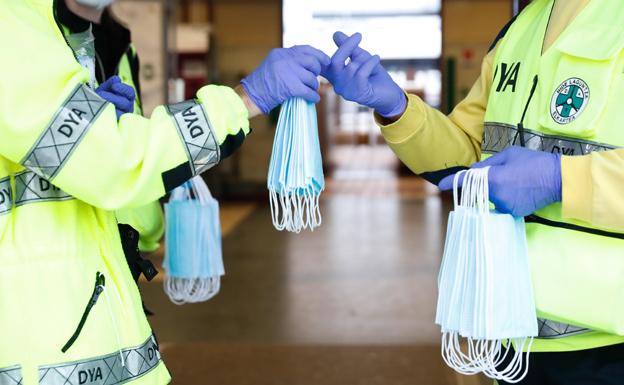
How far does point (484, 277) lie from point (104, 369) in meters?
0.71

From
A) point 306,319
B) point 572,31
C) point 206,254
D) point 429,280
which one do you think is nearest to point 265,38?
point 429,280

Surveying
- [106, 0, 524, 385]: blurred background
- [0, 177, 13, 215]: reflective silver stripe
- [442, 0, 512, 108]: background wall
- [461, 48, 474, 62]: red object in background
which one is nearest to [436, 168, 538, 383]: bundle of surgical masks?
[0, 177, 13, 215]: reflective silver stripe

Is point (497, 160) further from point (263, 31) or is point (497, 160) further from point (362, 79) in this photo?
point (263, 31)

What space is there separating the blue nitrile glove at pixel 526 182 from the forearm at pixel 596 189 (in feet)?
0.08

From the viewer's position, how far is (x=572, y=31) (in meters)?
1.49

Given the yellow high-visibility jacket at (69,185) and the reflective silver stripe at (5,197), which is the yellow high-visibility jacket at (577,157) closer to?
the yellow high-visibility jacket at (69,185)

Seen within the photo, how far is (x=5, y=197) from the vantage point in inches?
55.1

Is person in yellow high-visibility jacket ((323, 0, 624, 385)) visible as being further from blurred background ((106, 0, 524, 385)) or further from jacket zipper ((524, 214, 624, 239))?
blurred background ((106, 0, 524, 385))

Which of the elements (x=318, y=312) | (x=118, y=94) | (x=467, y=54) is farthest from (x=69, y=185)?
(x=467, y=54)

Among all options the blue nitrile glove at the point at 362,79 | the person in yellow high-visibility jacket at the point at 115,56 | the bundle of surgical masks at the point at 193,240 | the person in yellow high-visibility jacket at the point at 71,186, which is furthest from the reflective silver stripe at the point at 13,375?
the blue nitrile glove at the point at 362,79

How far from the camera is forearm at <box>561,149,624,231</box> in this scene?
4.52 ft

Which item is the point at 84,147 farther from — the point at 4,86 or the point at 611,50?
the point at 611,50

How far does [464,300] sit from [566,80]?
0.45 meters

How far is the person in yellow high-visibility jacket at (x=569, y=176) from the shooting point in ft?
4.61
